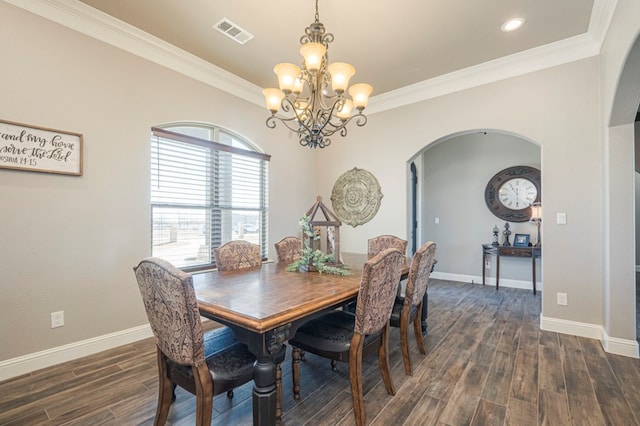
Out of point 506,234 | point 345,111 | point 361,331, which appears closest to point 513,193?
point 506,234

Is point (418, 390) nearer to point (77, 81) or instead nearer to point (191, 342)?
point (191, 342)

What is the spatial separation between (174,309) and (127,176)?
2.14m

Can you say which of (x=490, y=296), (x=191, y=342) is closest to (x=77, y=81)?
(x=191, y=342)

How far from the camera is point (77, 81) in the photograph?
8.59ft

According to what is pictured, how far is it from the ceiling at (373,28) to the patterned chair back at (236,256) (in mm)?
2058

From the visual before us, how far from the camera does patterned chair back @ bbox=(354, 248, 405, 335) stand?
170cm

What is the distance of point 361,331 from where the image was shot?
176cm

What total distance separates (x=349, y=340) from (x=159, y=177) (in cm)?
262

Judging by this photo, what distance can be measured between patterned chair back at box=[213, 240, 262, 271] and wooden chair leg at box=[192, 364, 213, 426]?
1256mm

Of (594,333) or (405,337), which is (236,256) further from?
(594,333)

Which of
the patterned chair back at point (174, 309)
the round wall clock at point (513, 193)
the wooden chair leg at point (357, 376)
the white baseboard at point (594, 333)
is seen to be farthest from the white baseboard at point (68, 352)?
the round wall clock at point (513, 193)

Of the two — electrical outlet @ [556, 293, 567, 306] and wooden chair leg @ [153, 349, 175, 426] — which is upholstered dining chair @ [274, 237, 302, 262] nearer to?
wooden chair leg @ [153, 349, 175, 426]

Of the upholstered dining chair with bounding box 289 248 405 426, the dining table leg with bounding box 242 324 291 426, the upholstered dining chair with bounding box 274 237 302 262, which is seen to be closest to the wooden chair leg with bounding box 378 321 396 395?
the upholstered dining chair with bounding box 289 248 405 426

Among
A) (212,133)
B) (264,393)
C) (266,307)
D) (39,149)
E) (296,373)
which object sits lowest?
(296,373)
